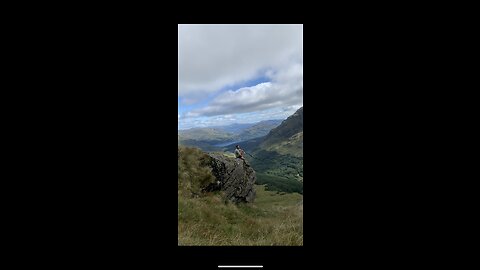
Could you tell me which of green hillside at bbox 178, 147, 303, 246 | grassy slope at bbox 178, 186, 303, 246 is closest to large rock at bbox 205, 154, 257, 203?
green hillside at bbox 178, 147, 303, 246

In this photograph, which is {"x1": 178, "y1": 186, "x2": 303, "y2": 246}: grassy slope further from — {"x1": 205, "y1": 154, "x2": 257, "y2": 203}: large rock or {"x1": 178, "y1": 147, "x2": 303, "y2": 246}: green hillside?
{"x1": 205, "y1": 154, "x2": 257, "y2": 203}: large rock

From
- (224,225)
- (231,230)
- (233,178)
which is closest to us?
(231,230)

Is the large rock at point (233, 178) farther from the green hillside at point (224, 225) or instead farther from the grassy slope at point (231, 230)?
the grassy slope at point (231, 230)

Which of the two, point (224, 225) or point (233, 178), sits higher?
point (233, 178)

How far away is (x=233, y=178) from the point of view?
1164 centimetres

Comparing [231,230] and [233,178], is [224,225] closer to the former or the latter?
[231,230]

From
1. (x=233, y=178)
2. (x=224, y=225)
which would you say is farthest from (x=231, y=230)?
(x=233, y=178)

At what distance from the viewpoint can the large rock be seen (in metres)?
10.3

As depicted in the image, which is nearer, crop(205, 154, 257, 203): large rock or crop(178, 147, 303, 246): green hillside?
crop(178, 147, 303, 246): green hillside
